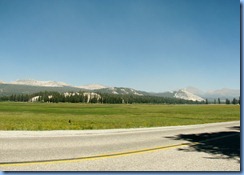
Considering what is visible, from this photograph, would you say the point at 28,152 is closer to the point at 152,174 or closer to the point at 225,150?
the point at 152,174

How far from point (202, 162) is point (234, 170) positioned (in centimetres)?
119

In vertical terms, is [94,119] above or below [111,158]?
below

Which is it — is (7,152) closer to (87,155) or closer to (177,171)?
(87,155)

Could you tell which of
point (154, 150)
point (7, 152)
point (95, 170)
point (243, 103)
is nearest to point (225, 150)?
point (154, 150)

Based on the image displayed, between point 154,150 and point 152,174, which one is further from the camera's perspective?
point 154,150

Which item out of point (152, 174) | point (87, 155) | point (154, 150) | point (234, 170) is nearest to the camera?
point (152, 174)

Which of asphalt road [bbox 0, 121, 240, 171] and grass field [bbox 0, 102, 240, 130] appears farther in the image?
grass field [bbox 0, 102, 240, 130]

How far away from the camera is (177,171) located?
8.17 m

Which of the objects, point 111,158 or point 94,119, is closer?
point 111,158

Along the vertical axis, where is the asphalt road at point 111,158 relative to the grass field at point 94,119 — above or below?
above

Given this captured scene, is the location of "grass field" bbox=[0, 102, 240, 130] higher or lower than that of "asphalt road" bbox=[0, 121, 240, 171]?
lower

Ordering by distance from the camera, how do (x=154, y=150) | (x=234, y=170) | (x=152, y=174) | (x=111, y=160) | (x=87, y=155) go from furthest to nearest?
(x=154, y=150) < (x=87, y=155) < (x=111, y=160) < (x=234, y=170) < (x=152, y=174)

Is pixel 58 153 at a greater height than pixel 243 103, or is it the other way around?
pixel 243 103

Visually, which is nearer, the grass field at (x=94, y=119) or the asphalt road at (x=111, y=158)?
the asphalt road at (x=111, y=158)
